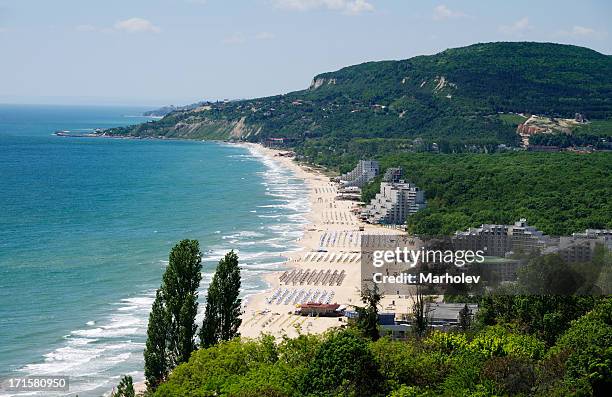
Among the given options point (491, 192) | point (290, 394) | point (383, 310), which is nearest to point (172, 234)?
point (383, 310)

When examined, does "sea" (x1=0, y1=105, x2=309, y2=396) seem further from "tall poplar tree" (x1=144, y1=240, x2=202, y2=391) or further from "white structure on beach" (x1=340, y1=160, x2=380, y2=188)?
"white structure on beach" (x1=340, y1=160, x2=380, y2=188)

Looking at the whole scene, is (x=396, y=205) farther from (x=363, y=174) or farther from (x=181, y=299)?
(x=181, y=299)

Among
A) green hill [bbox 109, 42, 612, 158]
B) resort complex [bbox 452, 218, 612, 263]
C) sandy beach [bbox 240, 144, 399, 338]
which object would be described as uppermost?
green hill [bbox 109, 42, 612, 158]

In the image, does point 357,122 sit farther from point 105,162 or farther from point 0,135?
point 0,135

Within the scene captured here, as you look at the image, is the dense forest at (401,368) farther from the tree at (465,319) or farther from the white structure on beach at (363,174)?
the white structure on beach at (363,174)

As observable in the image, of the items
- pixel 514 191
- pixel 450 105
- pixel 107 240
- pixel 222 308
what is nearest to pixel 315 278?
pixel 107 240

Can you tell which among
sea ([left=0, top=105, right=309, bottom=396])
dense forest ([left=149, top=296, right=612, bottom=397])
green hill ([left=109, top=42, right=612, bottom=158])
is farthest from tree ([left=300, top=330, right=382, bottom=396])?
green hill ([left=109, top=42, right=612, bottom=158])
